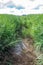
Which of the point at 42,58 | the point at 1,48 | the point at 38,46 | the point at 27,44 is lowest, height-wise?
the point at 42,58

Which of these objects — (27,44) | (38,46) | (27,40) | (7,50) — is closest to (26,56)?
(38,46)

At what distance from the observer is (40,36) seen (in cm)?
626

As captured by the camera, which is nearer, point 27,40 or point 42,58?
point 42,58

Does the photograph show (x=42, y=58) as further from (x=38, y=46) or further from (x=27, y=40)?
(x=27, y=40)

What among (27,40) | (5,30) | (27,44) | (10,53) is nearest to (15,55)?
(10,53)

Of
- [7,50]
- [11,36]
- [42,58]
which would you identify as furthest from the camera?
[11,36]

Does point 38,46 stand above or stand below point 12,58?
above

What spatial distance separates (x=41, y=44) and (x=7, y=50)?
813 millimetres

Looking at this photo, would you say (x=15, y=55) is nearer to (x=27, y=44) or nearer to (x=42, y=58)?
(x=42, y=58)

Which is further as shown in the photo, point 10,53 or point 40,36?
point 40,36

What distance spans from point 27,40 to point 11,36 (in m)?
2.10

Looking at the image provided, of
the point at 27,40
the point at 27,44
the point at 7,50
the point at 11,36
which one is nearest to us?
the point at 7,50

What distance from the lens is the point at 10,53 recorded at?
5.59m

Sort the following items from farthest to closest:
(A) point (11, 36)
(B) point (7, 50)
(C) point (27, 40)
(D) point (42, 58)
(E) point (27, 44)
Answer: (C) point (27, 40)
(E) point (27, 44)
(A) point (11, 36)
(B) point (7, 50)
(D) point (42, 58)
